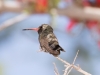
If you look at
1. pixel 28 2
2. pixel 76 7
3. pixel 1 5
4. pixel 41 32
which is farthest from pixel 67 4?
pixel 41 32

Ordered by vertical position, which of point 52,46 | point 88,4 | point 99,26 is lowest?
point 99,26

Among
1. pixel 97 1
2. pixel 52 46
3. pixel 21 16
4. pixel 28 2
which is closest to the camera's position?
pixel 52 46

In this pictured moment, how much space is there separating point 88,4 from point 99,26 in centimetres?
12

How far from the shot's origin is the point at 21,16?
3.40 ft

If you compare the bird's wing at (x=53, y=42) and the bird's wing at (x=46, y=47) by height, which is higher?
the bird's wing at (x=53, y=42)

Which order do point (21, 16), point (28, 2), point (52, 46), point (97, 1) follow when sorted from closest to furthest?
1. point (52, 46)
2. point (21, 16)
3. point (28, 2)
4. point (97, 1)

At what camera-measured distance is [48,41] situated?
207 millimetres

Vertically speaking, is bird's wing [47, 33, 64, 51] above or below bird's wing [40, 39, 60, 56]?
above

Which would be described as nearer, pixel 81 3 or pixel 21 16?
pixel 21 16

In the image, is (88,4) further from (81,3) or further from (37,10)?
(37,10)

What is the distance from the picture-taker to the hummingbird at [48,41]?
0.68 ft

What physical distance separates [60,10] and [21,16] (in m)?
0.21

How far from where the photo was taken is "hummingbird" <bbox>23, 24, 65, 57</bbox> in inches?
8.2

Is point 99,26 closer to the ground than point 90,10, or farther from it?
closer to the ground
